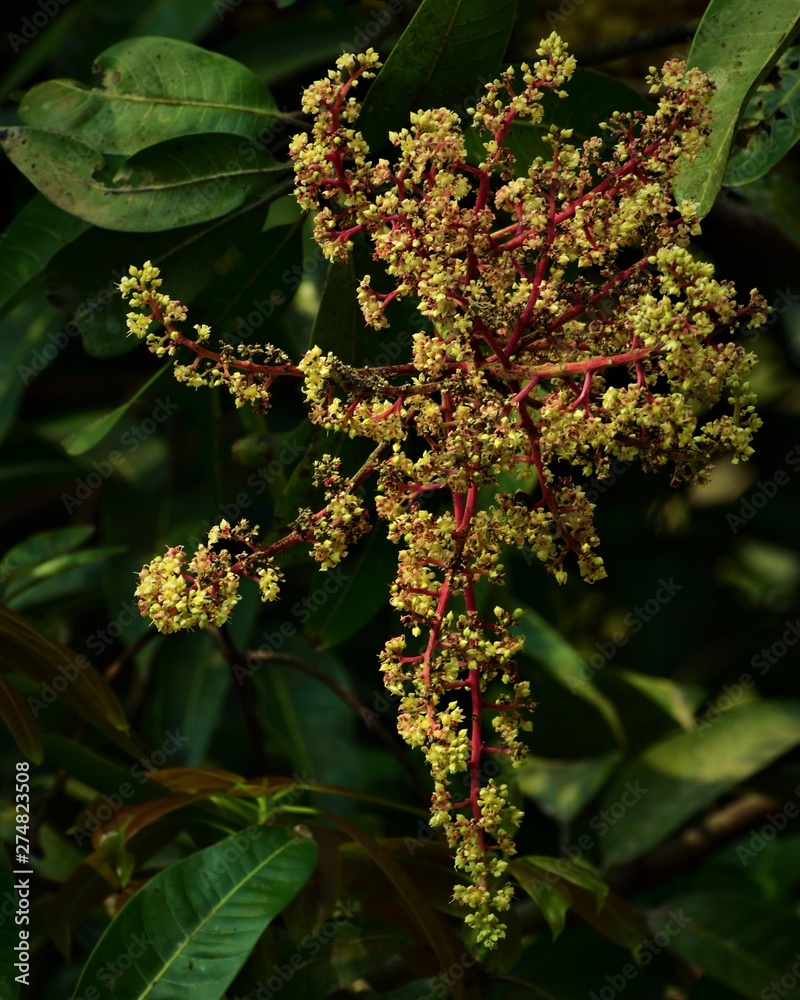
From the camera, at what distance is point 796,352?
3.11 metres

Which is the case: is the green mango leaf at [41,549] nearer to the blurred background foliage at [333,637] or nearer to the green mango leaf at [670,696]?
the blurred background foliage at [333,637]

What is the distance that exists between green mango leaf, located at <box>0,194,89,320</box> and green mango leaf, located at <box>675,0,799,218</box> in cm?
78

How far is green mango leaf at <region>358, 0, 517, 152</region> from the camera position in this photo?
1.20m

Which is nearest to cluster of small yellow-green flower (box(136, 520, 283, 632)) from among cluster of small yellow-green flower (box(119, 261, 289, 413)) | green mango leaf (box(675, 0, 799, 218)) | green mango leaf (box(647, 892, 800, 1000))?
cluster of small yellow-green flower (box(119, 261, 289, 413))

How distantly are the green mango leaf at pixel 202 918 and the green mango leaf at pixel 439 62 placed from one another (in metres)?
0.78

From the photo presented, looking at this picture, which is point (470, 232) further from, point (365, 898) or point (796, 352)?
point (796, 352)

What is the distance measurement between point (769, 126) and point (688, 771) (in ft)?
4.18

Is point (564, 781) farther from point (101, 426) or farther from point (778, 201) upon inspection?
point (101, 426)

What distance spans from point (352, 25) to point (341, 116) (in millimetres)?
915

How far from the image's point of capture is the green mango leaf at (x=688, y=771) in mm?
2115

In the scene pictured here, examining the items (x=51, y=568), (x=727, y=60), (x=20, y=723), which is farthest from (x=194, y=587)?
(x=51, y=568)

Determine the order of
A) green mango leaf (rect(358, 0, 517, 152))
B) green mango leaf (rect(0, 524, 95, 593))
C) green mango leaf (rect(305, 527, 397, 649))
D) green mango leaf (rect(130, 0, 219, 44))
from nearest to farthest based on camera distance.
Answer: green mango leaf (rect(358, 0, 517, 152)) → green mango leaf (rect(305, 527, 397, 649)) → green mango leaf (rect(0, 524, 95, 593)) → green mango leaf (rect(130, 0, 219, 44))

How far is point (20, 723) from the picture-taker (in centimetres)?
130

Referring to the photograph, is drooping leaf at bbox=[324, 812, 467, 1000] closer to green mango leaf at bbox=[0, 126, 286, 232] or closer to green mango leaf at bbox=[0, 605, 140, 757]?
green mango leaf at bbox=[0, 605, 140, 757]
